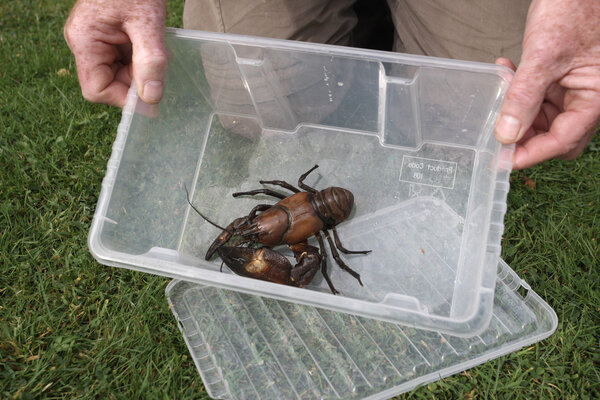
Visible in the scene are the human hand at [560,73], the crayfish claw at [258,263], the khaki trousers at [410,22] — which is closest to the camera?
the human hand at [560,73]

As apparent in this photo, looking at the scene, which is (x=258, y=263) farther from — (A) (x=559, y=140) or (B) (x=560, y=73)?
(B) (x=560, y=73)

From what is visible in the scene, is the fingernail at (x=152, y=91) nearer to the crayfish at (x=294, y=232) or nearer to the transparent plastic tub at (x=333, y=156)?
the transparent plastic tub at (x=333, y=156)

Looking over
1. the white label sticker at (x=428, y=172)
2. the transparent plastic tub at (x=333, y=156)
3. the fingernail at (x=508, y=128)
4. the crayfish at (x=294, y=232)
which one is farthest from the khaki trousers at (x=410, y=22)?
the crayfish at (x=294, y=232)

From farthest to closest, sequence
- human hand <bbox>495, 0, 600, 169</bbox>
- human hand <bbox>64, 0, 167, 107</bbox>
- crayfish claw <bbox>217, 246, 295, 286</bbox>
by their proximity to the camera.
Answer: crayfish claw <bbox>217, 246, 295, 286</bbox> < human hand <bbox>64, 0, 167, 107</bbox> < human hand <bbox>495, 0, 600, 169</bbox>

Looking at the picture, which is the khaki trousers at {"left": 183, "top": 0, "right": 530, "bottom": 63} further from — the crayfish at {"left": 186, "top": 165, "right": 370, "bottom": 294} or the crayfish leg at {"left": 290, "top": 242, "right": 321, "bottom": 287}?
the crayfish leg at {"left": 290, "top": 242, "right": 321, "bottom": 287}

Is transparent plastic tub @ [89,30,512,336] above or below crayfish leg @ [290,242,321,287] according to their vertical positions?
above

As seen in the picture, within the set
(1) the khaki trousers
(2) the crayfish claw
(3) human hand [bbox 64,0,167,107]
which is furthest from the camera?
(1) the khaki trousers

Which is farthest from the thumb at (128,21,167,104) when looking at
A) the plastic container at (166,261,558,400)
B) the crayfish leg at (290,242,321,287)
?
the crayfish leg at (290,242,321,287)

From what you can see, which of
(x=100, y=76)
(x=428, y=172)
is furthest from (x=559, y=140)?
(x=100, y=76)
